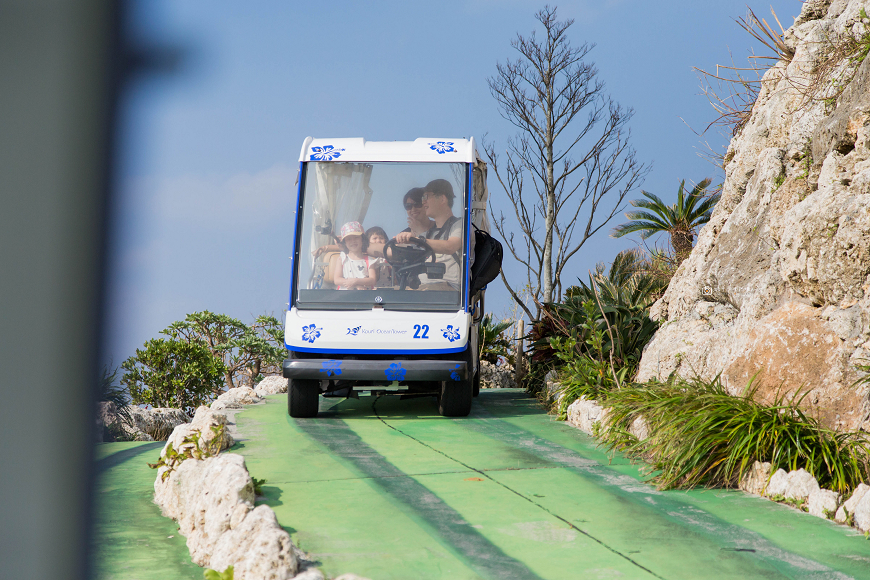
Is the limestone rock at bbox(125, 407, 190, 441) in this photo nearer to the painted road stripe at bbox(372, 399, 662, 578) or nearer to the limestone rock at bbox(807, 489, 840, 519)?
the painted road stripe at bbox(372, 399, 662, 578)

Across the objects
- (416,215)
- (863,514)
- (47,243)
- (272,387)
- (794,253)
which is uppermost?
(416,215)

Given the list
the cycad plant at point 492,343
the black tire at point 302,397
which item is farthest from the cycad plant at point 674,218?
the black tire at point 302,397

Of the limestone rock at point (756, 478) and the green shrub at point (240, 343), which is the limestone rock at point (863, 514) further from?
the green shrub at point (240, 343)

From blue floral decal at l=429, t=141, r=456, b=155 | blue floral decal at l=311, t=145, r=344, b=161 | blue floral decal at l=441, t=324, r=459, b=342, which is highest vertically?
blue floral decal at l=429, t=141, r=456, b=155

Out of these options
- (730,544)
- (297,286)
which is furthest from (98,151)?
(297,286)

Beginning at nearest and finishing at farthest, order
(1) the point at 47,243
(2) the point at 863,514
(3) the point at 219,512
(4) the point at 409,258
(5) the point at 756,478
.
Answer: (1) the point at 47,243 → (3) the point at 219,512 → (2) the point at 863,514 → (5) the point at 756,478 → (4) the point at 409,258

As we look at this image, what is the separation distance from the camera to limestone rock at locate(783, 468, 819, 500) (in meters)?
4.20

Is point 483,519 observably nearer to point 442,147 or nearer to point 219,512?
point 219,512

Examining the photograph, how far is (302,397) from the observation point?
24.4ft

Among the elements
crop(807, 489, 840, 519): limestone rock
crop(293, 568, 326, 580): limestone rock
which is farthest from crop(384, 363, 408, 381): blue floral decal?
crop(293, 568, 326, 580): limestone rock

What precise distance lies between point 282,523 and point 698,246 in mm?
6275

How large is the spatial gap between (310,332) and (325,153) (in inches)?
80.3

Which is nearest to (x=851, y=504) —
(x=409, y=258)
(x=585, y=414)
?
(x=585, y=414)

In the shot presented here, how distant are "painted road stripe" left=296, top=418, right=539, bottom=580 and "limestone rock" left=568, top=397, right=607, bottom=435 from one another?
2.28m
